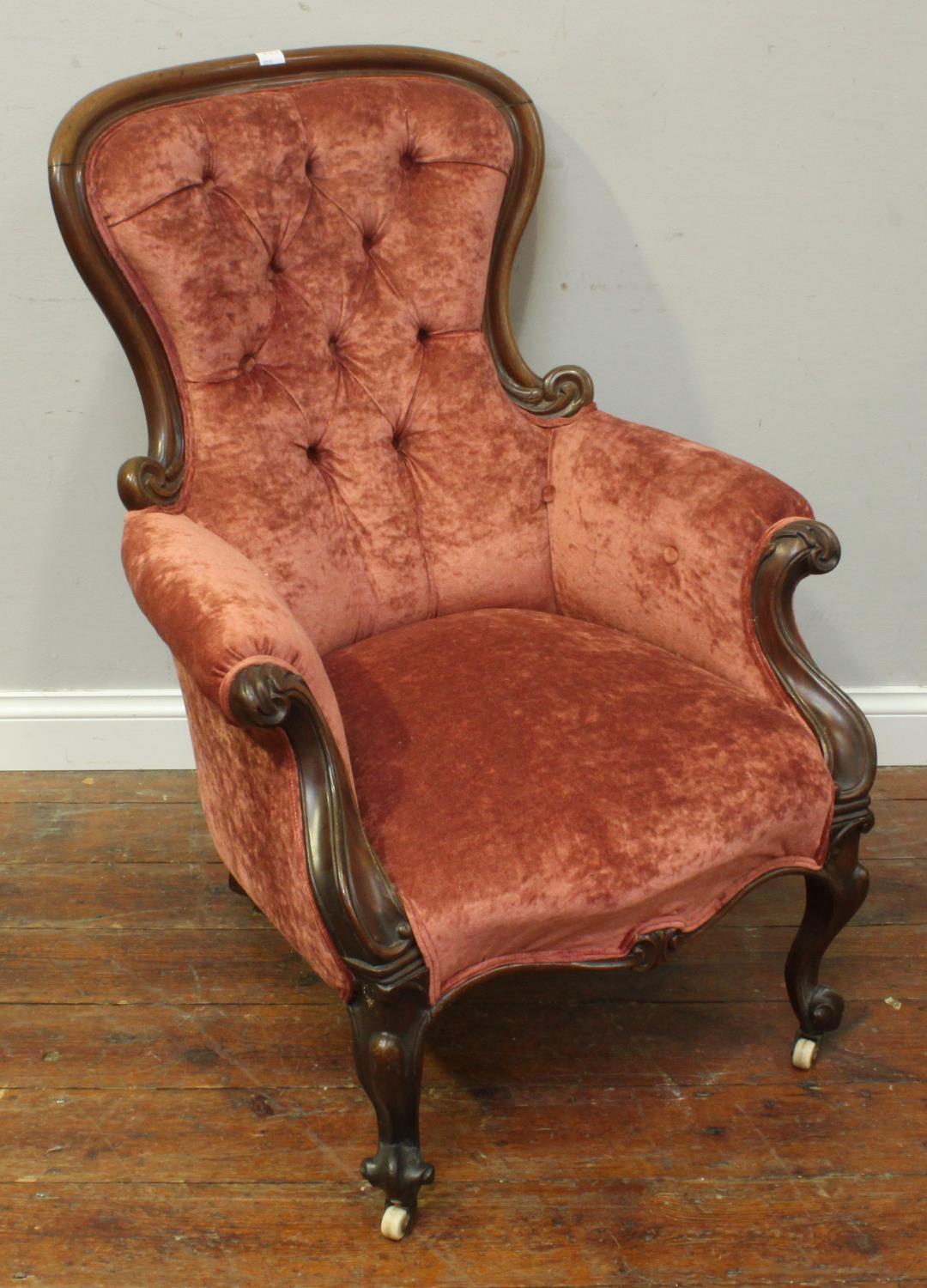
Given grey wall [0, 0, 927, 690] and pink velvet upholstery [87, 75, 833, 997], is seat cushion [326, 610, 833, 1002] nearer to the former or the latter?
pink velvet upholstery [87, 75, 833, 997]

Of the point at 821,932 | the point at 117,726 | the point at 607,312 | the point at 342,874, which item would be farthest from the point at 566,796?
the point at 117,726

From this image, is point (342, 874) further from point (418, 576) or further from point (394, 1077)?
Answer: point (418, 576)

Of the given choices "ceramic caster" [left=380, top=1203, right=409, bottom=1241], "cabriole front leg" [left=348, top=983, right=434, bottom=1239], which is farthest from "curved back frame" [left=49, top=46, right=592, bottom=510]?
"ceramic caster" [left=380, top=1203, right=409, bottom=1241]

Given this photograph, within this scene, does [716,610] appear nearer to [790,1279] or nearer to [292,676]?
[292,676]

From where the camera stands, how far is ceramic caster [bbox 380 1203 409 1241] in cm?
134

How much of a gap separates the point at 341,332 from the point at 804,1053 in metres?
1.10

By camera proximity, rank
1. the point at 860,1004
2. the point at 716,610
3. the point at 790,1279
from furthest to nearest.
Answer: the point at 860,1004 → the point at 716,610 → the point at 790,1279

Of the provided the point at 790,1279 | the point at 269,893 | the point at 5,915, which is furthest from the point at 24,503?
the point at 790,1279

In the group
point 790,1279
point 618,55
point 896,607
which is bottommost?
point 790,1279

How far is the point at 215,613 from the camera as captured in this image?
121 cm

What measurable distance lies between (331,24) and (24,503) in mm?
875

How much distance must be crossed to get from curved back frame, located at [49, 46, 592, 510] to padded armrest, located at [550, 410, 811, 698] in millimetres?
119

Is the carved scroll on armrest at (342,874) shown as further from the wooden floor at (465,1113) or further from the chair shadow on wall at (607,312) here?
→ the chair shadow on wall at (607,312)

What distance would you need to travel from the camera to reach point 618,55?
1824 millimetres
